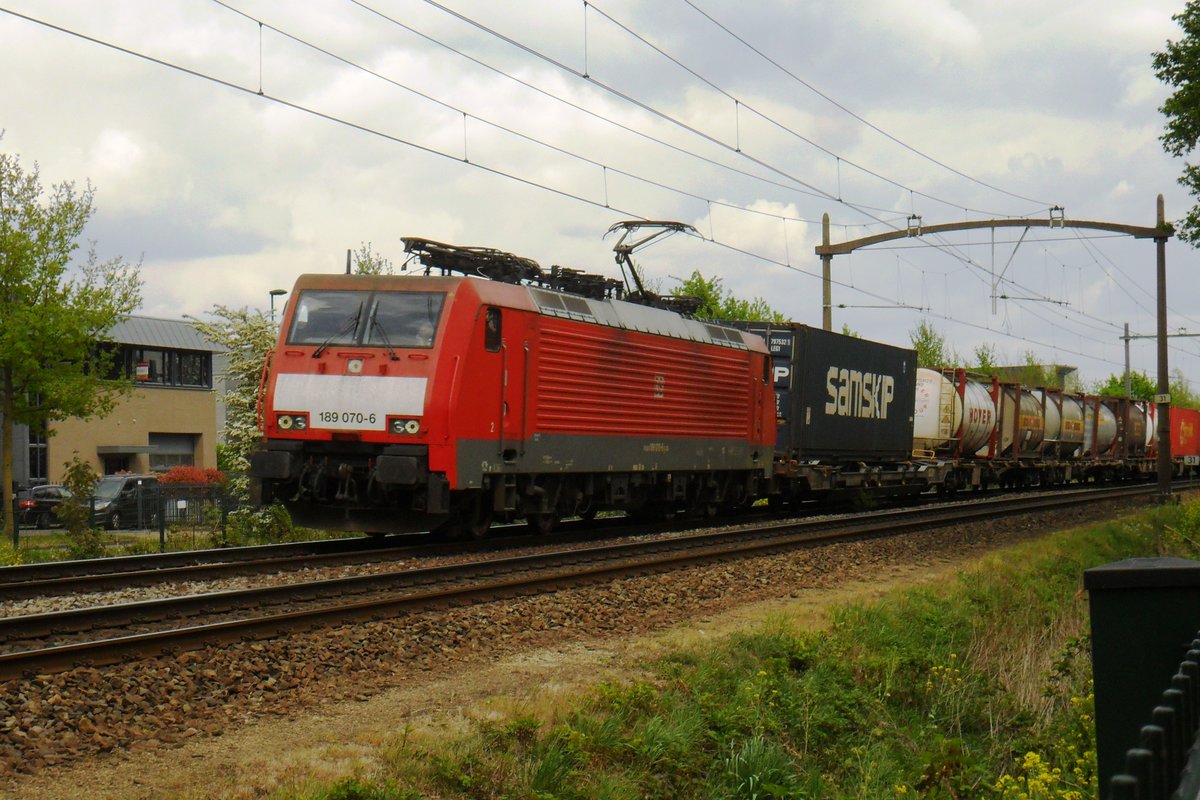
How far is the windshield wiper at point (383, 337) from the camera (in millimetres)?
13711

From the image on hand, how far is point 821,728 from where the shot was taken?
7.53 m

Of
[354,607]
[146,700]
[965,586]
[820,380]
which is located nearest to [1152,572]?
[146,700]

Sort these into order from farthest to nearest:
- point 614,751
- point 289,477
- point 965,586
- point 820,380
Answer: point 820,380, point 289,477, point 965,586, point 614,751

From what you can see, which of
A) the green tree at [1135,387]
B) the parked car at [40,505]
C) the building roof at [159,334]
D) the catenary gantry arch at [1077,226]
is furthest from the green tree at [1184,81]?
the green tree at [1135,387]

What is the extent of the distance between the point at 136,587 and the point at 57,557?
6028 mm

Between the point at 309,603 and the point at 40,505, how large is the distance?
22795mm

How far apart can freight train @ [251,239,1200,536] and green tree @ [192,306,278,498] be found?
6.25 m

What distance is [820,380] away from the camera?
73.1 ft

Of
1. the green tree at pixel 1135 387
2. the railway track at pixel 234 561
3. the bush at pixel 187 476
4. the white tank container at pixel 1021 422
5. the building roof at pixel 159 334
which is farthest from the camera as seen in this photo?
the green tree at pixel 1135 387

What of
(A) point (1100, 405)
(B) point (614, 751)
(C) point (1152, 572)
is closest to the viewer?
(C) point (1152, 572)

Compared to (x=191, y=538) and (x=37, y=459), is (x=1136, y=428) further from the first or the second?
(x=37, y=459)

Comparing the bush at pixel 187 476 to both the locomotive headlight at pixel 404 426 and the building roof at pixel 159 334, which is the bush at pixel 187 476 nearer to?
the building roof at pixel 159 334

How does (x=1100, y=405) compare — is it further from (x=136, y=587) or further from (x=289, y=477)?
(x=136, y=587)

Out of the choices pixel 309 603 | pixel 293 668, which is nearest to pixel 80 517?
pixel 309 603
